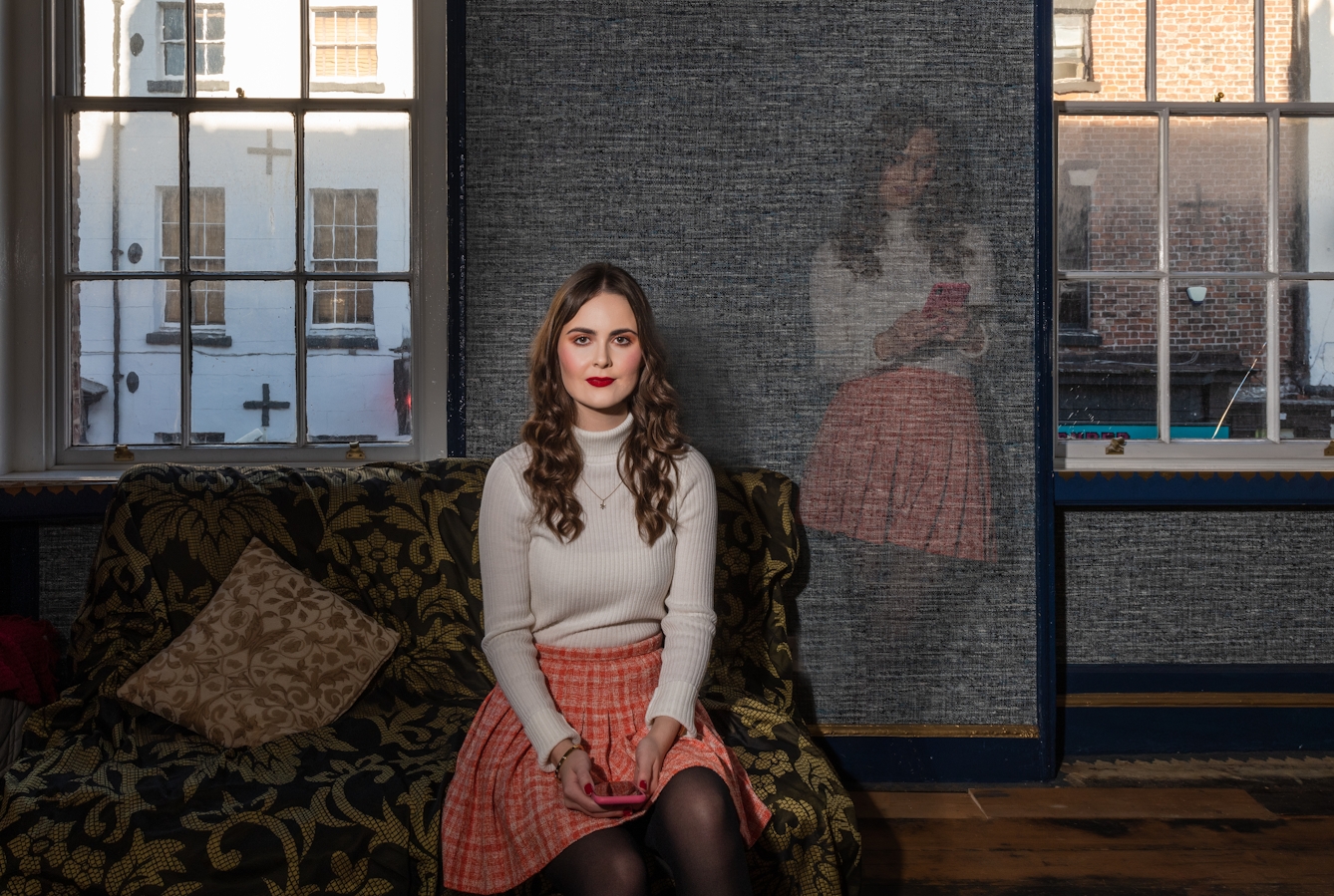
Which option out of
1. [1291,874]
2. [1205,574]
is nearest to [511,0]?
[1205,574]

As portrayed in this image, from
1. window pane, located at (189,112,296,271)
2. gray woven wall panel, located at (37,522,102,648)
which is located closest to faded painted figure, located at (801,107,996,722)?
window pane, located at (189,112,296,271)

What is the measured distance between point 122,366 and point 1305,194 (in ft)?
10.9

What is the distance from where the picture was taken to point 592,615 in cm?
151

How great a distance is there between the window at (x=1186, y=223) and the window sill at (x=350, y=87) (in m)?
1.87

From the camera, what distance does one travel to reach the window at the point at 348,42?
2.39 meters

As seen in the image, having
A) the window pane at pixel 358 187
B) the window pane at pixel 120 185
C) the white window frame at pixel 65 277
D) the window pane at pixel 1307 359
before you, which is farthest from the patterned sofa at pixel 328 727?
the window pane at pixel 1307 359

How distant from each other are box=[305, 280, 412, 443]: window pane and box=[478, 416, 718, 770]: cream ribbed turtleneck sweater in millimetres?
1010

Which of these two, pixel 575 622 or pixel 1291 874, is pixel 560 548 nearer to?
pixel 575 622

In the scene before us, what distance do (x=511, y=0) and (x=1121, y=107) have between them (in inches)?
66.0

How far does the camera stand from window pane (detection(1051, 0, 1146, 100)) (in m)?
2.50

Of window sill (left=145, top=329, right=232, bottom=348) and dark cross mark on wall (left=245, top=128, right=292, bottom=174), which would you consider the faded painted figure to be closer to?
dark cross mark on wall (left=245, top=128, right=292, bottom=174)

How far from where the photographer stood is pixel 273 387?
243 cm

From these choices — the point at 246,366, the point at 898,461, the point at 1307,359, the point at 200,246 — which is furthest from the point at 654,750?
the point at 1307,359

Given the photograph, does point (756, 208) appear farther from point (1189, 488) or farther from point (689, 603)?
point (1189, 488)
